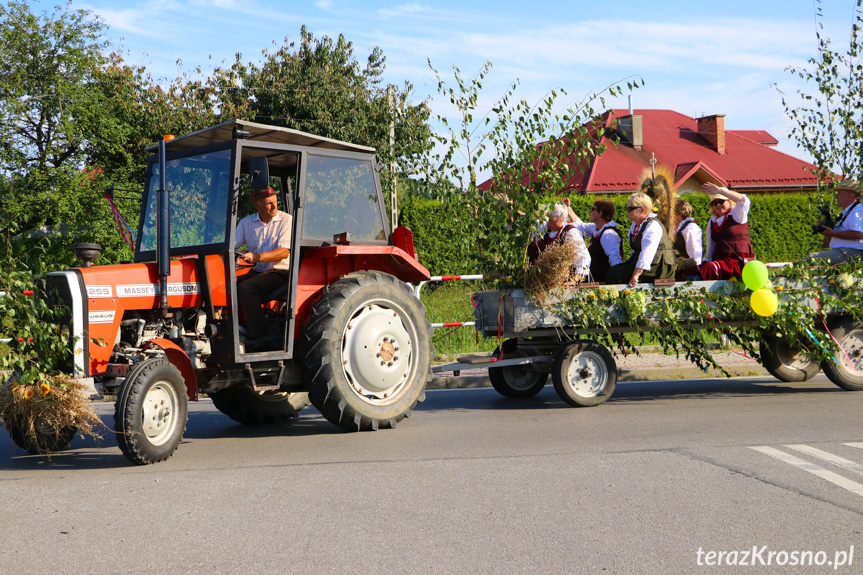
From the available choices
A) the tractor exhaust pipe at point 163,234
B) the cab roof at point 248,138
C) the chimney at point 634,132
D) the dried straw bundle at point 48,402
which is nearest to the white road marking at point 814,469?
the cab roof at point 248,138

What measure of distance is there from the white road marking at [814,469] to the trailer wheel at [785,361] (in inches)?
122

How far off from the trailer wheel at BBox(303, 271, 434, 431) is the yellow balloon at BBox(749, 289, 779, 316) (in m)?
3.07

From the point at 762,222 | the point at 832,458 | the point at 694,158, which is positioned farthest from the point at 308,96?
the point at 694,158

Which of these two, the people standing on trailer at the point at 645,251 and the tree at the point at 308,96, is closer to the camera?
the people standing on trailer at the point at 645,251

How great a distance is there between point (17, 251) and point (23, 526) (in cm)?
1634

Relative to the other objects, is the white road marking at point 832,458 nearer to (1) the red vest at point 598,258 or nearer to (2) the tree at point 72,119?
(1) the red vest at point 598,258

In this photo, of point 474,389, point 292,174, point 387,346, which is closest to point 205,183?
point 292,174

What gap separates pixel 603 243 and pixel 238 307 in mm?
3950

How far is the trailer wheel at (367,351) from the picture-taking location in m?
6.91

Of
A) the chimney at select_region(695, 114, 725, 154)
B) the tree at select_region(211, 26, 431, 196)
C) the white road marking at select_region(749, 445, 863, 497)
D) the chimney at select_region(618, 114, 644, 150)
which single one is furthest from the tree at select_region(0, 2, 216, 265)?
the chimney at select_region(695, 114, 725, 154)

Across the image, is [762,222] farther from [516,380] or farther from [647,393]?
[516,380]

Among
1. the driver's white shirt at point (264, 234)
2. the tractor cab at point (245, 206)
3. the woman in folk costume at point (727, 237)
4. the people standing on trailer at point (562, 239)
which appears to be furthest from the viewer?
the woman in folk costume at point (727, 237)

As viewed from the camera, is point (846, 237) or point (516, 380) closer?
point (516, 380)

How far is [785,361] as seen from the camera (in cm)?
948
